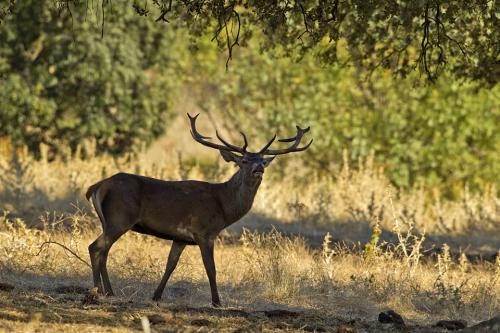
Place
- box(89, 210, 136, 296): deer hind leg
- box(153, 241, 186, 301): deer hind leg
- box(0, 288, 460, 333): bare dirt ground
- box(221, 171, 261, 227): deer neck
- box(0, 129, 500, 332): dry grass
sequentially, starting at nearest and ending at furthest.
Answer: box(0, 288, 460, 333): bare dirt ground → box(0, 129, 500, 332): dry grass → box(89, 210, 136, 296): deer hind leg → box(153, 241, 186, 301): deer hind leg → box(221, 171, 261, 227): deer neck

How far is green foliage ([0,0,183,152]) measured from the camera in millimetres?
24109

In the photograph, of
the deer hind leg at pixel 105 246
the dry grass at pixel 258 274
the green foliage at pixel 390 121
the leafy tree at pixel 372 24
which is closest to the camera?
the dry grass at pixel 258 274

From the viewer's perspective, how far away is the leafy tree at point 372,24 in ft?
34.6

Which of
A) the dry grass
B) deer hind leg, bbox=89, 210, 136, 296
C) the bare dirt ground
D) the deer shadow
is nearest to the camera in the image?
the bare dirt ground

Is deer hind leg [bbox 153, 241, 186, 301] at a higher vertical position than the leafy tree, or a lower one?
lower

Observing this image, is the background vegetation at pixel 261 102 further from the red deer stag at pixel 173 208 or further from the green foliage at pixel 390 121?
the red deer stag at pixel 173 208

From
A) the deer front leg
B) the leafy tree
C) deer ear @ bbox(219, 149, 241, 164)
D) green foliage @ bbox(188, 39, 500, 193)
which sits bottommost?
the deer front leg

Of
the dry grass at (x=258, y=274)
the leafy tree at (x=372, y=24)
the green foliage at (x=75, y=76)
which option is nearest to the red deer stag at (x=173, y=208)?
the dry grass at (x=258, y=274)

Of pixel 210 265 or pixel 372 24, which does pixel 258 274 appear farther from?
pixel 372 24

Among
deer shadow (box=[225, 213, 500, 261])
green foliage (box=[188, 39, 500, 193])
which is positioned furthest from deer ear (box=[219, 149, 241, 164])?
green foliage (box=[188, 39, 500, 193])

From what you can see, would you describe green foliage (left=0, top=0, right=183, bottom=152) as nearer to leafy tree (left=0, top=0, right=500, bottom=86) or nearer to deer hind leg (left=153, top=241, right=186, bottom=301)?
leafy tree (left=0, top=0, right=500, bottom=86)

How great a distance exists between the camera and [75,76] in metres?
24.6

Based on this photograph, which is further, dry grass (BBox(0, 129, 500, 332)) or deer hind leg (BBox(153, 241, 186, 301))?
deer hind leg (BBox(153, 241, 186, 301))

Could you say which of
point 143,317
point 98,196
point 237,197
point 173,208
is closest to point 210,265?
point 173,208
